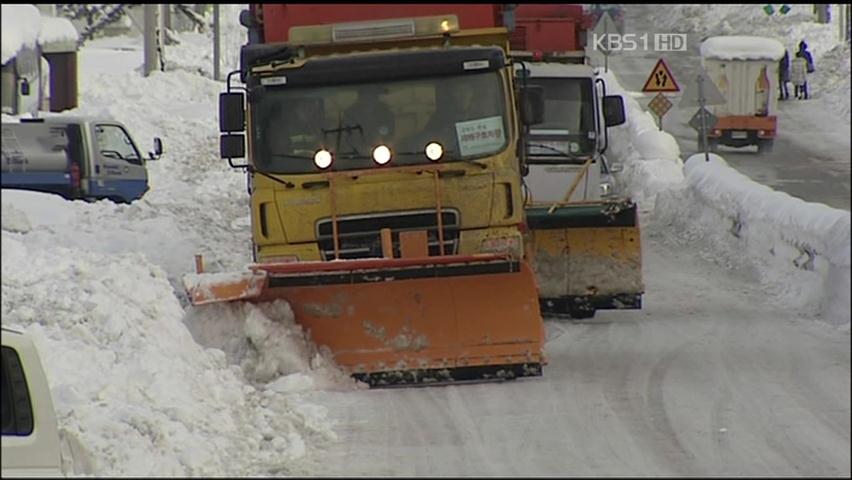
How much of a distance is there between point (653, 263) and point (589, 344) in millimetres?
6511

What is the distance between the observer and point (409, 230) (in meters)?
11.1

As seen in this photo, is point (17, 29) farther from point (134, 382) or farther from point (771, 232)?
point (771, 232)

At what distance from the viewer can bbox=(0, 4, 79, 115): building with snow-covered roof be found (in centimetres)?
550

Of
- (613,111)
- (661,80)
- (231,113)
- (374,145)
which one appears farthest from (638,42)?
(231,113)

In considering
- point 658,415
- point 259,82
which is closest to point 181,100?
point 259,82

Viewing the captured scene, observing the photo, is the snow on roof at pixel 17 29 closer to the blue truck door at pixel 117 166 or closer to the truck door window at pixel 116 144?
the blue truck door at pixel 117 166

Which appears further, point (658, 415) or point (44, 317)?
point (44, 317)

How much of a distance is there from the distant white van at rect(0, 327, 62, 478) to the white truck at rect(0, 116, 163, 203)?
2.21 feet

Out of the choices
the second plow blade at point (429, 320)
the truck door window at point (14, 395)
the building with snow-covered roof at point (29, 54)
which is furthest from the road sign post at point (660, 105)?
the truck door window at point (14, 395)

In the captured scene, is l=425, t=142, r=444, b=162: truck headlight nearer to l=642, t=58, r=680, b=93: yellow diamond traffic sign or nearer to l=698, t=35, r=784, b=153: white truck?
l=698, t=35, r=784, b=153: white truck

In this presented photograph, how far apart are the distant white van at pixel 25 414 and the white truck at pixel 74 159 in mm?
673

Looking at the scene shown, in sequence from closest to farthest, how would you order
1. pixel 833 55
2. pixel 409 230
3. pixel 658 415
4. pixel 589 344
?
pixel 833 55, pixel 658 415, pixel 409 230, pixel 589 344

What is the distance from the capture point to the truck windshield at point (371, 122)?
36.8ft

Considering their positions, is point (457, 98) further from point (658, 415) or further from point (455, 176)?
point (658, 415)
